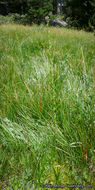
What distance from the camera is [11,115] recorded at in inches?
41.9

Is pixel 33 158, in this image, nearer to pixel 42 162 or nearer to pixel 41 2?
pixel 42 162

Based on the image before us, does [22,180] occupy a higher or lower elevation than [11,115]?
lower

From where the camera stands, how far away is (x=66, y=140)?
84 cm

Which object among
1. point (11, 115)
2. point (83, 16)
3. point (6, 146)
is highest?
point (83, 16)

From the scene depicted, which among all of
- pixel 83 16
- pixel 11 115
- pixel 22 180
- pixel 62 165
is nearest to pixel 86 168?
pixel 62 165


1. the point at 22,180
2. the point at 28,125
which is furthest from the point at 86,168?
the point at 28,125

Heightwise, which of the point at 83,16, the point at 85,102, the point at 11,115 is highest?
the point at 83,16

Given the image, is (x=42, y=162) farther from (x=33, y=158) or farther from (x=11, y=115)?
(x=11, y=115)

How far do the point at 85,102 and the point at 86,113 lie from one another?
0.36 feet

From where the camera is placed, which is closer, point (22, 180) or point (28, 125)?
point (22, 180)

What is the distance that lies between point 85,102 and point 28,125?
0.51 metres

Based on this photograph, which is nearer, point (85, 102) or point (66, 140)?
point (66, 140)

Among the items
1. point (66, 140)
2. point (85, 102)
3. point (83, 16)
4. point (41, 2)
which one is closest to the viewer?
point (66, 140)

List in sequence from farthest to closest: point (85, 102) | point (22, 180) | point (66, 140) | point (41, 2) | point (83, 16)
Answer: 1. point (41, 2)
2. point (83, 16)
3. point (85, 102)
4. point (66, 140)
5. point (22, 180)
